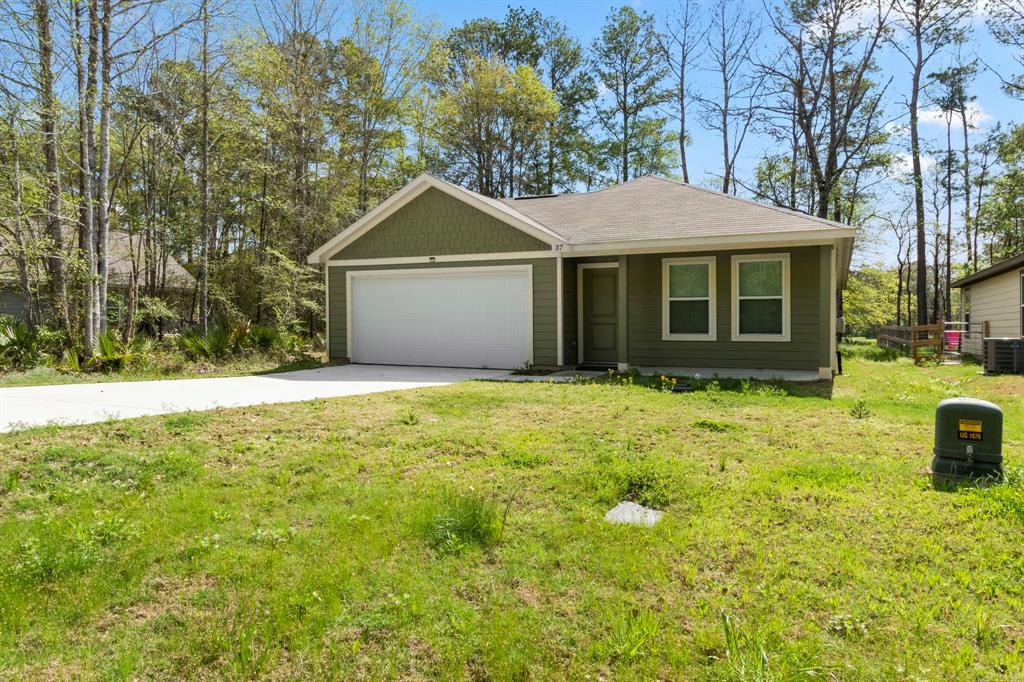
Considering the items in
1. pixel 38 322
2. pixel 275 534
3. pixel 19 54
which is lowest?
pixel 275 534

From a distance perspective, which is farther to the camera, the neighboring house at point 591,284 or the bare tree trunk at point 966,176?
the bare tree trunk at point 966,176

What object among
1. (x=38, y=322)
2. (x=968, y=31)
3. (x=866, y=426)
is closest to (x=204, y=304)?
(x=38, y=322)

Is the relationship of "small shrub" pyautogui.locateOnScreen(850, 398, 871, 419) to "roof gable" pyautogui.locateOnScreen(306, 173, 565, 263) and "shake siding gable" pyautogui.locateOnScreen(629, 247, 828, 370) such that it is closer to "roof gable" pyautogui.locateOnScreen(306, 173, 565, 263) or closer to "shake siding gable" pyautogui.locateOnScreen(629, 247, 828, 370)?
"shake siding gable" pyautogui.locateOnScreen(629, 247, 828, 370)

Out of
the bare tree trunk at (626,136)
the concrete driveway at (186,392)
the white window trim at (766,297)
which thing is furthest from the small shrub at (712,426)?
the bare tree trunk at (626,136)

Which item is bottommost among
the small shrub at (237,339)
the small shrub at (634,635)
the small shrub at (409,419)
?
the small shrub at (634,635)

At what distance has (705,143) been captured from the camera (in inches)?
1017

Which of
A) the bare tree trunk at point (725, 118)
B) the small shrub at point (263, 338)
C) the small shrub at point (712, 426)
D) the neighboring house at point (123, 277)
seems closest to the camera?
the small shrub at point (712, 426)

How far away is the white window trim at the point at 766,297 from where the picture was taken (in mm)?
10094

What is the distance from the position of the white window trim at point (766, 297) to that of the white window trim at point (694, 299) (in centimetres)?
31

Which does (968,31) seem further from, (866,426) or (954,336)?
(866,426)

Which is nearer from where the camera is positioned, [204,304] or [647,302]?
[647,302]

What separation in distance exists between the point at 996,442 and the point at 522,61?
26.1m

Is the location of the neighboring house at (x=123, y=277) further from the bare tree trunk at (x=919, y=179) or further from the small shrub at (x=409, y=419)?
the bare tree trunk at (x=919, y=179)

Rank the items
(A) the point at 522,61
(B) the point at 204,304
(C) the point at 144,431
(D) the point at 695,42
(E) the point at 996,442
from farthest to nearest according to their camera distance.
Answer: (A) the point at 522,61 → (D) the point at 695,42 → (B) the point at 204,304 → (C) the point at 144,431 → (E) the point at 996,442
